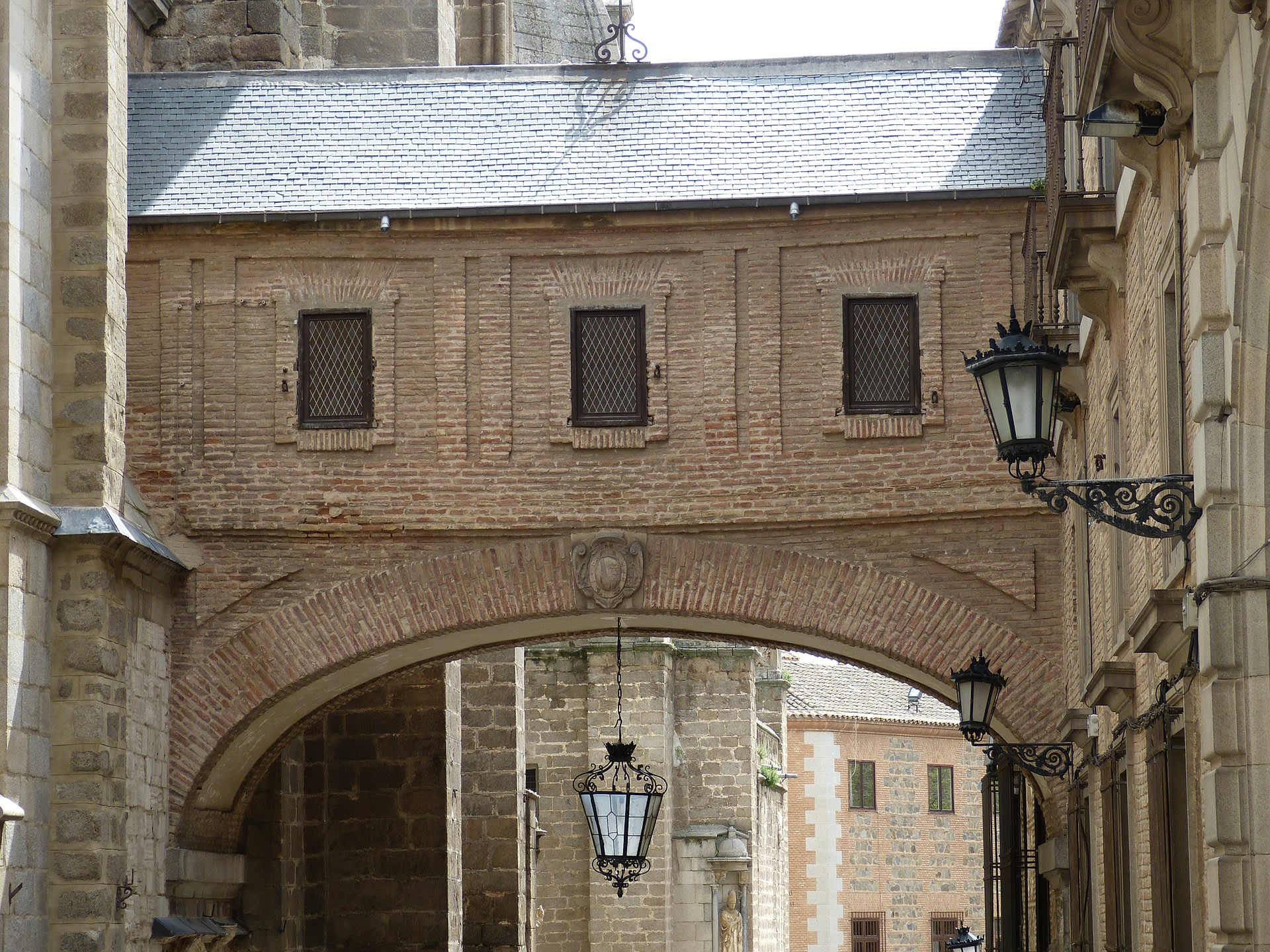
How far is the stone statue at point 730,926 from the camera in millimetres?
29953

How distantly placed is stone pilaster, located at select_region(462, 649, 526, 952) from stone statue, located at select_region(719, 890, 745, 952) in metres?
7.65

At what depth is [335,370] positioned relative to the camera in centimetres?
1738

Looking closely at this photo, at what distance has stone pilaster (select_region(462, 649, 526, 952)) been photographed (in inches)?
883

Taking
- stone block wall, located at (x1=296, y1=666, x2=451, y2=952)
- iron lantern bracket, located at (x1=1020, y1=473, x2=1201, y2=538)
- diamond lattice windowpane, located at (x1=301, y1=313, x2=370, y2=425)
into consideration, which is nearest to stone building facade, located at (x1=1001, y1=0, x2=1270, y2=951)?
iron lantern bracket, located at (x1=1020, y1=473, x2=1201, y2=538)

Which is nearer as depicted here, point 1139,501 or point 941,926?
point 1139,501

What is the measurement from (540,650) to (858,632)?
13.2 m

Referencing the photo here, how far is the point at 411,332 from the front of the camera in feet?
56.8

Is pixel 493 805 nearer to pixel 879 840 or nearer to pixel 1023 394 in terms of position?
pixel 1023 394

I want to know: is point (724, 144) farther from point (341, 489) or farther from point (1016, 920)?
point (1016, 920)

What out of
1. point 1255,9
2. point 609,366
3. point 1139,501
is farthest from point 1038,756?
point 1255,9

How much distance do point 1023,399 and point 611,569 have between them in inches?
336

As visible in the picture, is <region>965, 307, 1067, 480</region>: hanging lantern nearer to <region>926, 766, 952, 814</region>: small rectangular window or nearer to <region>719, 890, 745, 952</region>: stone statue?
<region>719, 890, 745, 952</region>: stone statue

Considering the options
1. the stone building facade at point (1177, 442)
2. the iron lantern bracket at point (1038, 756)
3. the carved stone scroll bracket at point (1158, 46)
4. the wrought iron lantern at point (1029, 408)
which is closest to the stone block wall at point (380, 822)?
the iron lantern bracket at point (1038, 756)

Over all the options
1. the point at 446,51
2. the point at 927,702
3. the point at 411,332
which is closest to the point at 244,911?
the point at 411,332
